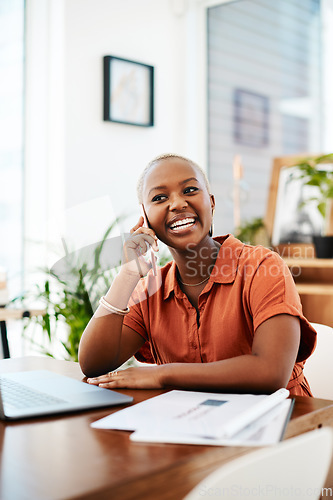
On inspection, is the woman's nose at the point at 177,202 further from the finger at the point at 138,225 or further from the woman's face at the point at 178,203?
the finger at the point at 138,225

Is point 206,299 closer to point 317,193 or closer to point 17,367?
point 17,367

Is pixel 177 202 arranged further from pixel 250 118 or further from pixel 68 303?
pixel 250 118

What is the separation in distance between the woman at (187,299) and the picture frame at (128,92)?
1.67 meters

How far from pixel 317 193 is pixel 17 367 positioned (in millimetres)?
1827

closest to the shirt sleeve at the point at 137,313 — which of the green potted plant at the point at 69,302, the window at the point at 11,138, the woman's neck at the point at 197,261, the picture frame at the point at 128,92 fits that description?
the woman's neck at the point at 197,261

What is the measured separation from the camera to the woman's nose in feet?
4.41

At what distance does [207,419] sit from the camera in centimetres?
87

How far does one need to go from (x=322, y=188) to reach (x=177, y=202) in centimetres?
149

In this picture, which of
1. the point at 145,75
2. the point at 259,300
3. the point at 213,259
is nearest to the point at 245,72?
the point at 145,75

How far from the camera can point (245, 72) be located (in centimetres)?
340

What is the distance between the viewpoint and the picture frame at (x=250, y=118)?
10.9 ft

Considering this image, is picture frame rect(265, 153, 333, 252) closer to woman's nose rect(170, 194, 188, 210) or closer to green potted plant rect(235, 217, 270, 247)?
green potted plant rect(235, 217, 270, 247)

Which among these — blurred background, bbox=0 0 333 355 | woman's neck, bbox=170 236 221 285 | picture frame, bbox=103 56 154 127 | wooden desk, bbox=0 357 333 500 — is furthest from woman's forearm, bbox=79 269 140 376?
picture frame, bbox=103 56 154 127

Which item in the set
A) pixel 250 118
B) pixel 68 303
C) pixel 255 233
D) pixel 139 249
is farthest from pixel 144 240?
pixel 250 118
